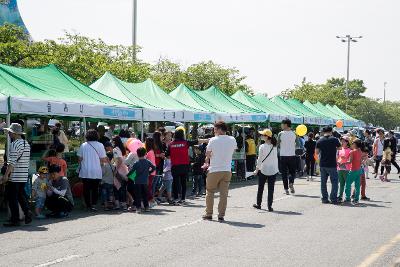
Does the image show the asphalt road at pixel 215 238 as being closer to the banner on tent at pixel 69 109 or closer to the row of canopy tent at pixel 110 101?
the banner on tent at pixel 69 109

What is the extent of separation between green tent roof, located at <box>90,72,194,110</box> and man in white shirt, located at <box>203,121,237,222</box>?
24.2ft

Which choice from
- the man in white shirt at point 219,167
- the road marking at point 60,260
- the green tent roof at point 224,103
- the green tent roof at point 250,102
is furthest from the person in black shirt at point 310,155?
the road marking at point 60,260

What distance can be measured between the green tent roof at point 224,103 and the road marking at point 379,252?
52.4 feet

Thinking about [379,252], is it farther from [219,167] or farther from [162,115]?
[162,115]

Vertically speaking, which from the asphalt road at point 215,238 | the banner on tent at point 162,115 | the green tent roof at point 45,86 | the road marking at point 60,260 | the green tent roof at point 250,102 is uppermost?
the green tent roof at point 250,102

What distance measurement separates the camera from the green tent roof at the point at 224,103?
87.7 ft

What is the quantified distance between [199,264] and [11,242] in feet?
11.1

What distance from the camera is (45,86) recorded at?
54.0ft

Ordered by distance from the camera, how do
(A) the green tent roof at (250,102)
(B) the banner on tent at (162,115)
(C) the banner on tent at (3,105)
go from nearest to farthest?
(C) the banner on tent at (3,105) → (B) the banner on tent at (162,115) → (A) the green tent roof at (250,102)

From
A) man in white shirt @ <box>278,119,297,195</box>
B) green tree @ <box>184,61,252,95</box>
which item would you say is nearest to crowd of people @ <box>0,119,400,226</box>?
man in white shirt @ <box>278,119,297,195</box>

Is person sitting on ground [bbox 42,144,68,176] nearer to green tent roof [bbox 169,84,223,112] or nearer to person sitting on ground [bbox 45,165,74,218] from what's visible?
person sitting on ground [bbox 45,165,74,218]

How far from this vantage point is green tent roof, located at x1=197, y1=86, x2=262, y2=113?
26.7 m

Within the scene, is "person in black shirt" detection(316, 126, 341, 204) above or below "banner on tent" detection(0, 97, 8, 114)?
below

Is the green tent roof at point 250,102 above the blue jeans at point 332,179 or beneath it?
above
